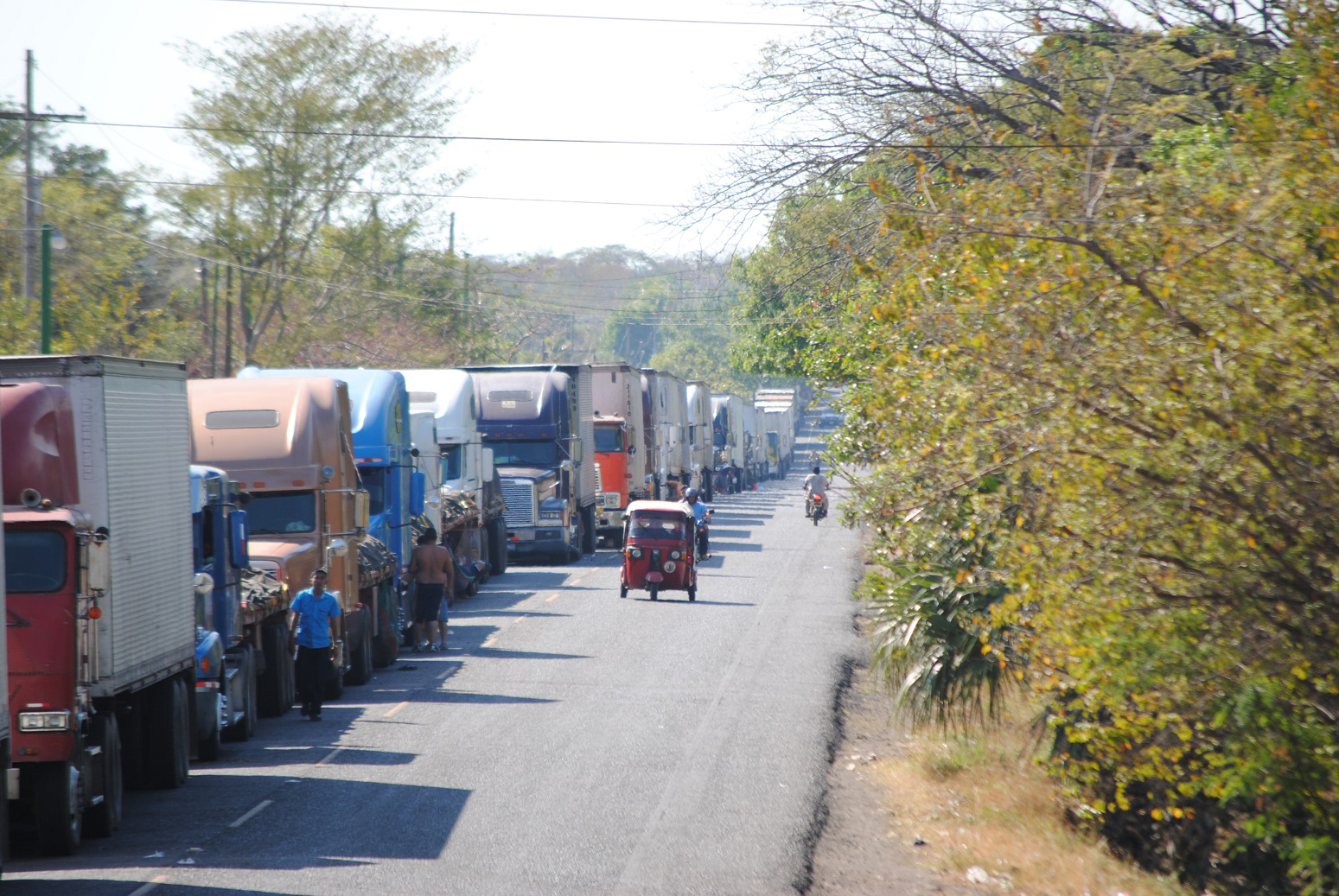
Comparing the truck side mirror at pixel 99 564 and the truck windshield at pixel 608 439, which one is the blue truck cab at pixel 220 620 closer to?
the truck side mirror at pixel 99 564

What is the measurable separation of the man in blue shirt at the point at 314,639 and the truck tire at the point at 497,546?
15.4 meters

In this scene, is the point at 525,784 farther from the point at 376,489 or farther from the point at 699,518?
the point at 699,518

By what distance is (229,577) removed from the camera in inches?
557

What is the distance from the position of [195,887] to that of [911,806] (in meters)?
5.50

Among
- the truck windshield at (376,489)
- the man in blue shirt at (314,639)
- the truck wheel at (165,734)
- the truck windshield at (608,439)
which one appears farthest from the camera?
the truck windshield at (608,439)

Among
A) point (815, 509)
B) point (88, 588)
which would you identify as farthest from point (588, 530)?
point (88, 588)

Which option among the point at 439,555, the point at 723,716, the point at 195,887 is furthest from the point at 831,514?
the point at 195,887

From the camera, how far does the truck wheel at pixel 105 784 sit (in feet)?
34.0

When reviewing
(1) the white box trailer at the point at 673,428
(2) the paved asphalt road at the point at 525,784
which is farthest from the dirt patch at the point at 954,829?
(1) the white box trailer at the point at 673,428

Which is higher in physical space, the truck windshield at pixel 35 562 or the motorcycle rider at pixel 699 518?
the truck windshield at pixel 35 562

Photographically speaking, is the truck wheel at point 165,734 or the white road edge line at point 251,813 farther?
the truck wheel at point 165,734

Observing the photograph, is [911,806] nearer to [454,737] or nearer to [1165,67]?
[454,737]

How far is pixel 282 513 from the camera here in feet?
56.5

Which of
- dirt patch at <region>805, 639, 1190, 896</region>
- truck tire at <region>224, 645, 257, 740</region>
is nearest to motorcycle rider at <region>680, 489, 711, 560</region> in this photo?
truck tire at <region>224, 645, 257, 740</region>
